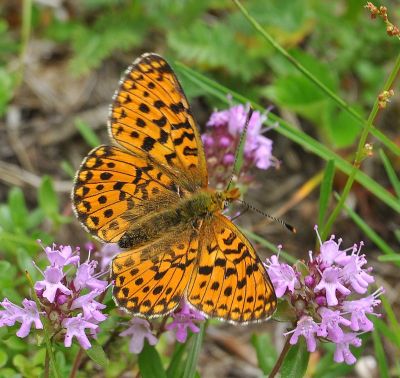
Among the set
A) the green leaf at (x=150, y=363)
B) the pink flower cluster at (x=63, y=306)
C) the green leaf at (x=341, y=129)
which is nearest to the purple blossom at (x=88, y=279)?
the pink flower cluster at (x=63, y=306)

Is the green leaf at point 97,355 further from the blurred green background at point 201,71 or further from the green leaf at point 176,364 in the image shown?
the blurred green background at point 201,71

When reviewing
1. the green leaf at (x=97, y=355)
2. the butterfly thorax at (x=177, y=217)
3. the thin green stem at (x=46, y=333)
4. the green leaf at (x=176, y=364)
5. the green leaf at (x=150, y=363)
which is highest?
the butterfly thorax at (x=177, y=217)

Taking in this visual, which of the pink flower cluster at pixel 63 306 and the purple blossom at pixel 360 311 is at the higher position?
the purple blossom at pixel 360 311

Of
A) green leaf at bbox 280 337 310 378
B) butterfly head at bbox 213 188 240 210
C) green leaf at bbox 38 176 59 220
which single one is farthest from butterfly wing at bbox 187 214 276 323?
green leaf at bbox 38 176 59 220

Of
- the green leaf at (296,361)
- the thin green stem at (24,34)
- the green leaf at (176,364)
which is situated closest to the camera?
the green leaf at (296,361)

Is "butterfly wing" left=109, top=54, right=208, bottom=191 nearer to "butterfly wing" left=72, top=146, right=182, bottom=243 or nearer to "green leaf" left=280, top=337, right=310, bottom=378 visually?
"butterfly wing" left=72, top=146, right=182, bottom=243

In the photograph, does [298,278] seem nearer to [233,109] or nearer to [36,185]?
[233,109]

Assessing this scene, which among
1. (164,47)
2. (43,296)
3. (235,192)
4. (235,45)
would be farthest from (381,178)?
(43,296)

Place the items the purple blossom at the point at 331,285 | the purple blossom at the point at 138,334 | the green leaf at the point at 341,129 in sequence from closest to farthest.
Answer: the purple blossom at the point at 331,285
the purple blossom at the point at 138,334
the green leaf at the point at 341,129

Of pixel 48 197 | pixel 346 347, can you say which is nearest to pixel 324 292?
pixel 346 347
